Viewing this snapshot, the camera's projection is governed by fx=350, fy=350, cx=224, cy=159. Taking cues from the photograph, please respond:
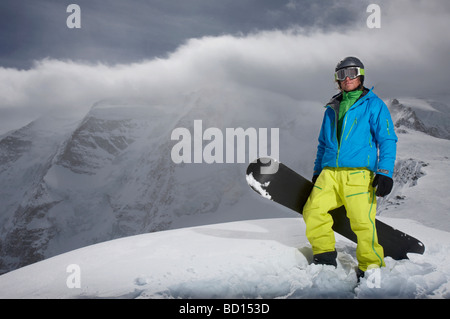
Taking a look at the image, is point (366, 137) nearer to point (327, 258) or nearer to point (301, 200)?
point (301, 200)

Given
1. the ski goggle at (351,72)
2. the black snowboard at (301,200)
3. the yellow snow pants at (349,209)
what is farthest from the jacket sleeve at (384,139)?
the black snowboard at (301,200)

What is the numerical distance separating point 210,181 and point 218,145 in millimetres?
17416

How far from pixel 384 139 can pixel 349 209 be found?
85 centimetres

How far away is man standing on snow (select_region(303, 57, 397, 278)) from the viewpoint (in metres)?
3.75

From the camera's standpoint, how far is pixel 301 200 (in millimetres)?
4414

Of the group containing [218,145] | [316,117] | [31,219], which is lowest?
[31,219]

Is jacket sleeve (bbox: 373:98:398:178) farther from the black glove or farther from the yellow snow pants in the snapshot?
the yellow snow pants

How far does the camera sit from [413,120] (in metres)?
114

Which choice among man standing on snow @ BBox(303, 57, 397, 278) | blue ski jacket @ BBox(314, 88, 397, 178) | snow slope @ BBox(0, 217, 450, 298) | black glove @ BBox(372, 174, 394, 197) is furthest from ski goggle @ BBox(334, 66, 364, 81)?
snow slope @ BBox(0, 217, 450, 298)

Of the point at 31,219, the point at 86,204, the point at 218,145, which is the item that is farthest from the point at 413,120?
the point at 31,219

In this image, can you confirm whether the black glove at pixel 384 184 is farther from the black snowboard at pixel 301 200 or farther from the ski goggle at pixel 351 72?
the ski goggle at pixel 351 72

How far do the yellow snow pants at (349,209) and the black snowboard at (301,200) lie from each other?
356mm
